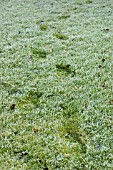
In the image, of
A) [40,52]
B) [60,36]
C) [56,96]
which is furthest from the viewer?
[60,36]

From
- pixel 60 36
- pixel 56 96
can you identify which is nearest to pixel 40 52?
pixel 60 36

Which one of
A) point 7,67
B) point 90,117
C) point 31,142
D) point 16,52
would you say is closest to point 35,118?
point 31,142

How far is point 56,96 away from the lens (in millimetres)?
10711

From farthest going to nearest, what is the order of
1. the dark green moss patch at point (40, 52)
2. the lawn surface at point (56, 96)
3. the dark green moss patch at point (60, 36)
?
the dark green moss patch at point (60, 36)
the dark green moss patch at point (40, 52)
the lawn surface at point (56, 96)

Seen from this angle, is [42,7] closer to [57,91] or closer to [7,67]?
[7,67]

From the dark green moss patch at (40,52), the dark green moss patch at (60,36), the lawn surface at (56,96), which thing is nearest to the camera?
the lawn surface at (56,96)

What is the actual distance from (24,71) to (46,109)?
10.8ft

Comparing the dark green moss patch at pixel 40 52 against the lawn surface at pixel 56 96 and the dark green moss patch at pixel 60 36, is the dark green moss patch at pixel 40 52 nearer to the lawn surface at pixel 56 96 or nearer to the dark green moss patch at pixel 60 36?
the lawn surface at pixel 56 96

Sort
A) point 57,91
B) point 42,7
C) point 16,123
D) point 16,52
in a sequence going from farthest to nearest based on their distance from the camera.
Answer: point 42,7 → point 16,52 → point 57,91 → point 16,123

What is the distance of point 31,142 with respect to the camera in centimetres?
833

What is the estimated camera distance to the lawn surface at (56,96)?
7.88 m

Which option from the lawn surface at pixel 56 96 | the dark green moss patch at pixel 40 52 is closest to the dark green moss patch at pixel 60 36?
the lawn surface at pixel 56 96

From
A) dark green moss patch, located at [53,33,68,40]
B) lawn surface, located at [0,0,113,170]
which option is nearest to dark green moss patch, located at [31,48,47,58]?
lawn surface, located at [0,0,113,170]

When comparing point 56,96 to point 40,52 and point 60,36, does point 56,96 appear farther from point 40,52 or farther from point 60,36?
point 60,36
